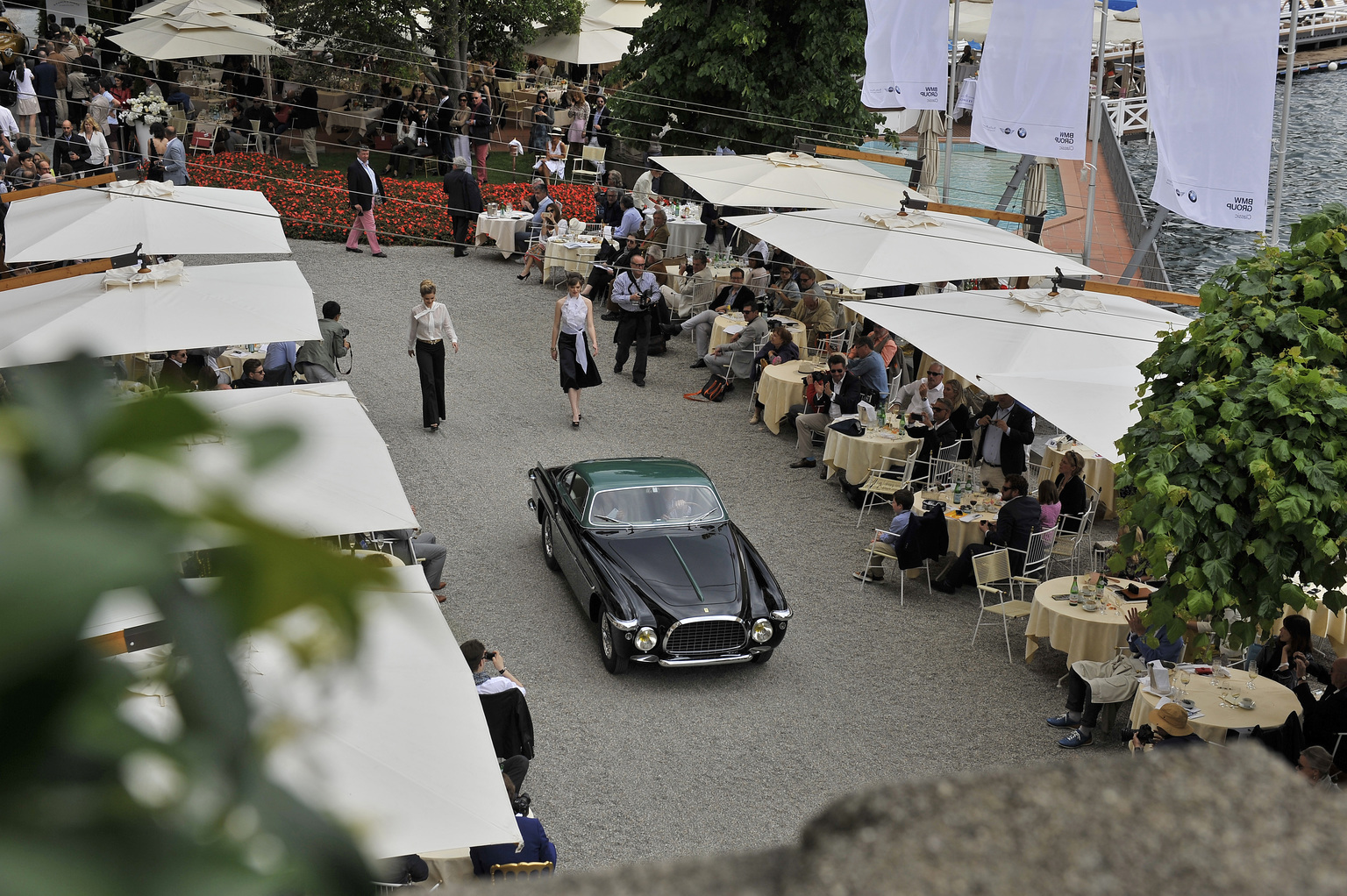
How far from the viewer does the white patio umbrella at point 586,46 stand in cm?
3284

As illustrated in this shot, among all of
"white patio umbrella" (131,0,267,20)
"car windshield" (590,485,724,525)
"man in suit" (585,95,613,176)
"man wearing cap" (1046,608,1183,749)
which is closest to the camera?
"man wearing cap" (1046,608,1183,749)

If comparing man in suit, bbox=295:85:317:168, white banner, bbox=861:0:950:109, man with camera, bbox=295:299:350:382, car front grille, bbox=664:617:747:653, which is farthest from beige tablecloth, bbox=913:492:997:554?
man in suit, bbox=295:85:317:168

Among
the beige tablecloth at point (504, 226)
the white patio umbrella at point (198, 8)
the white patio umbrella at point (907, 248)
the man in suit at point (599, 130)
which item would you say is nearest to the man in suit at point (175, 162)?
the beige tablecloth at point (504, 226)

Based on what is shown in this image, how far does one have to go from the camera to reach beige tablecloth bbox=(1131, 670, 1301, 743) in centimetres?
899

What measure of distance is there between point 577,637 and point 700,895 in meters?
10.3

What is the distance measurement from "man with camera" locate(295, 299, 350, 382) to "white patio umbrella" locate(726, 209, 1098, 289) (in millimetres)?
6181

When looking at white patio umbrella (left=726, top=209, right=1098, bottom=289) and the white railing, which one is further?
the white railing

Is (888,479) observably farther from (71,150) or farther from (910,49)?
(71,150)

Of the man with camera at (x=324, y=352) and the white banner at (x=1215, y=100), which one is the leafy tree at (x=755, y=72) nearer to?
the white banner at (x=1215, y=100)

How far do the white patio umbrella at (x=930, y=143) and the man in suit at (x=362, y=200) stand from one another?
11.0m

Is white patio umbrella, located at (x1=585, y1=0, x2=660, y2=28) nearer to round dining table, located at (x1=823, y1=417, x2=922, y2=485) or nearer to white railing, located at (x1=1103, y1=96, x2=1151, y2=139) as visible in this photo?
white railing, located at (x1=1103, y1=96, x2=1151, y2=139)

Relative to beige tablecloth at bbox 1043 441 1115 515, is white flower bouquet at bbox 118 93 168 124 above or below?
above

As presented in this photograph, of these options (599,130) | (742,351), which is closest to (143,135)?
(599,130)

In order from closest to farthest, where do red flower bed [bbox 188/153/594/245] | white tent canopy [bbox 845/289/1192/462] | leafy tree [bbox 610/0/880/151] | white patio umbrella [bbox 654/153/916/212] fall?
white tent canopy [bbox 845/289/1192/462] → white patio umbrella [bbox 654/153/916/212] → leafy tree [bbox 610/0/880/151] → red flower bed [bbox 188/153/594/245]
